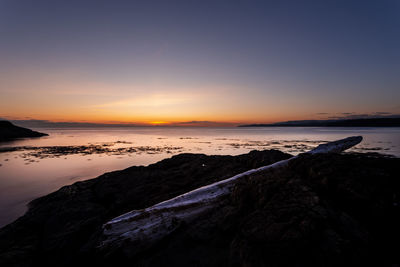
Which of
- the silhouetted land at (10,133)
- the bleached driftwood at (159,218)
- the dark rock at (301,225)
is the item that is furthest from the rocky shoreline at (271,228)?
the silhouetted land at (10,133)

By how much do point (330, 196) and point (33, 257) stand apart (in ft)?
20.1

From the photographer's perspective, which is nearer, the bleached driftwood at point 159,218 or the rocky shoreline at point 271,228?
the rocky shoreline at point 271,228

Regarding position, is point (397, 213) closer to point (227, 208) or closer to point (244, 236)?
point (244, 236)

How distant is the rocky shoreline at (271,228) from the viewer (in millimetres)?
2385

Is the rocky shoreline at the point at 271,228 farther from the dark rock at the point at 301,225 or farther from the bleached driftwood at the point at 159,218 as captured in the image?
the bleached driftwood at the point at 159,218

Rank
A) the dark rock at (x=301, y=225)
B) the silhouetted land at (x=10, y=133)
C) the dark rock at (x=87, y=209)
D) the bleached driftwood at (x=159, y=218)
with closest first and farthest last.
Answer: the dark rock at (x=301, y=225)
the bleached driftwood at (x=159, y=218)
the dark rock at (x=87, y=209)
the silhouetted land at (x=10, y=133)

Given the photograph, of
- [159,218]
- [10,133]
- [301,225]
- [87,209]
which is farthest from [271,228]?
[10,133]

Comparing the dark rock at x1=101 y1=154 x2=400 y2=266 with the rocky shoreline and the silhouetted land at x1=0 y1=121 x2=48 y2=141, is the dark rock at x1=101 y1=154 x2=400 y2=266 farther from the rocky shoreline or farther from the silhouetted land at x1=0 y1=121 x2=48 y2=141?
the silhouetted land at x1=0 y1=121 x2=48 y2=141

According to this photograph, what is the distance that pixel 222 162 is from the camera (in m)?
7.66

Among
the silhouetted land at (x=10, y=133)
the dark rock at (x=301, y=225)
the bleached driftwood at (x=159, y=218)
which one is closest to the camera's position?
the dark rock at (x=301, y=225)

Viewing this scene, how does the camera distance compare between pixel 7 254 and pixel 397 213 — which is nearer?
pixel 397 213

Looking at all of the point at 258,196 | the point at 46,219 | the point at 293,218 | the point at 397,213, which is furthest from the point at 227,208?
the point at 46,219

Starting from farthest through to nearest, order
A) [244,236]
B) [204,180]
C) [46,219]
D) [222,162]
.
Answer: [222,162] → [204,180] → [46,219] → [244,236]

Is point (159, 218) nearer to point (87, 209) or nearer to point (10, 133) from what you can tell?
point (87, 209)
